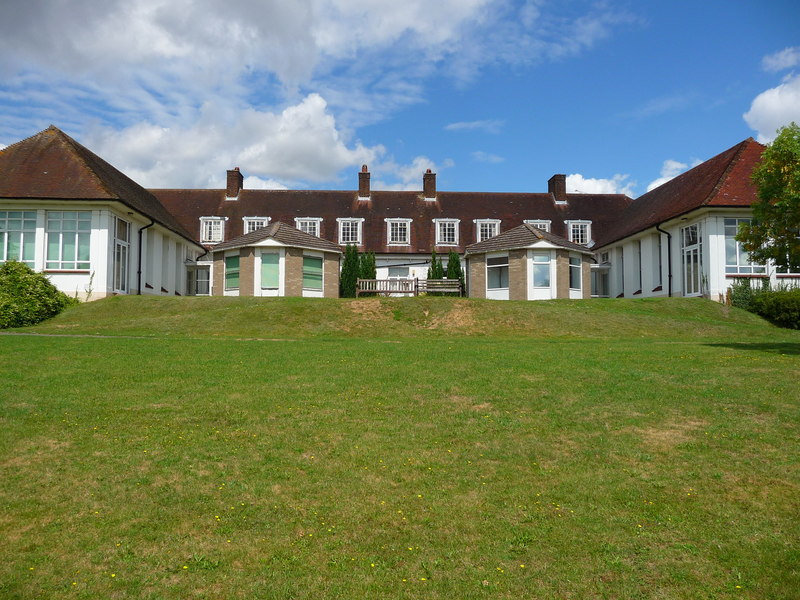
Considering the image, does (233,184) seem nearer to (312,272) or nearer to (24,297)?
(312,272)

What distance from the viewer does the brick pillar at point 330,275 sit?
120ft

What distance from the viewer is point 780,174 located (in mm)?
16844

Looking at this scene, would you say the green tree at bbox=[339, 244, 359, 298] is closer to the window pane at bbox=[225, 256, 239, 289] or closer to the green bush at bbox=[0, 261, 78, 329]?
the window pane at bbox=[225, 256, 239, 289]

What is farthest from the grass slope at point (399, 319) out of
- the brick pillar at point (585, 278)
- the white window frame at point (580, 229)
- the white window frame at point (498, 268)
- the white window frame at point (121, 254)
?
the white window frame at point (580, 229)

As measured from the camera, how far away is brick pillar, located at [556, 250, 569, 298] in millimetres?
34781

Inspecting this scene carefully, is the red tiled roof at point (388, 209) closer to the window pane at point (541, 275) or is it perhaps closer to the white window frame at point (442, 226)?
the white window frame at point (442, 226)

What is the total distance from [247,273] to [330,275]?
486 cm

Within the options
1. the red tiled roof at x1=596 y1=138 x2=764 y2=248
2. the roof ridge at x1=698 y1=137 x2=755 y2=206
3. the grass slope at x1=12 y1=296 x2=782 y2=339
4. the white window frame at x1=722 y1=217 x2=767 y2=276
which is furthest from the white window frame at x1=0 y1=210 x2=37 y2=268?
the white window frame at x1=722 y1=217 x2=767 y2=276

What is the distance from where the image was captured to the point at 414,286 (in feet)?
120

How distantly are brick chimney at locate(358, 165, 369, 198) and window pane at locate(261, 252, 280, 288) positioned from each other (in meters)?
15.2

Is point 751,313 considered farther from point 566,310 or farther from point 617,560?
point 617,560

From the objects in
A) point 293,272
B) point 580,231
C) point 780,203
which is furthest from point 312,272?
point 780,203

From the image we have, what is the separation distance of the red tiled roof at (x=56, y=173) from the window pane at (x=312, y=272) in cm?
831

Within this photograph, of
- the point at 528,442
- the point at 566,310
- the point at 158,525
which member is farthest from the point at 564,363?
the point at 566,310
